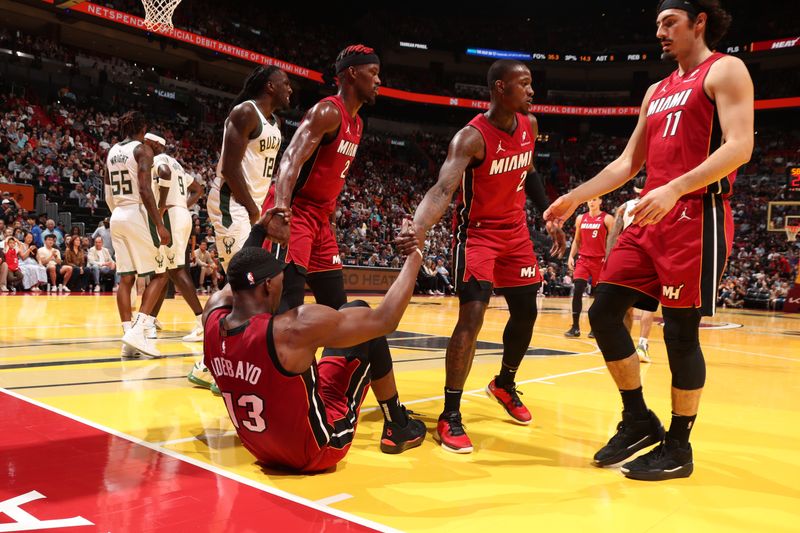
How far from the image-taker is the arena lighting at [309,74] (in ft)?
70.3

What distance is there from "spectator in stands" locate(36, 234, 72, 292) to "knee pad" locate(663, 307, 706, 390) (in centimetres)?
1289

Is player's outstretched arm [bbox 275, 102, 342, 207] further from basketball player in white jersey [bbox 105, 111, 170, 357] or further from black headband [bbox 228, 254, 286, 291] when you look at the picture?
basketball player in white jersey [bbox 105, 111, 170, 357]

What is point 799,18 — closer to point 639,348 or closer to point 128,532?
point 639,348

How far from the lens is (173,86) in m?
26.6

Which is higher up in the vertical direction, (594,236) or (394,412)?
(594,236)

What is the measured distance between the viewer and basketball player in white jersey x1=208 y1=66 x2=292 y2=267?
414 centimetres

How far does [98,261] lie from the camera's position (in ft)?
45.3

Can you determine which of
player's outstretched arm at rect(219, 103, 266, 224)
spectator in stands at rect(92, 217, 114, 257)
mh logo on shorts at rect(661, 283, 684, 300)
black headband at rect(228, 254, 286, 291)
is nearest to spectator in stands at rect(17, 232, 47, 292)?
spectator in stands at rect(92, 217, 114, 257)

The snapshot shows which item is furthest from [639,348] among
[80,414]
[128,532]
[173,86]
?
[173,86]

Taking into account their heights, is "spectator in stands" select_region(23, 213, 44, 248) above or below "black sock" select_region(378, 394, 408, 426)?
above

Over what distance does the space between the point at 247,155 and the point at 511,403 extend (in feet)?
8.59

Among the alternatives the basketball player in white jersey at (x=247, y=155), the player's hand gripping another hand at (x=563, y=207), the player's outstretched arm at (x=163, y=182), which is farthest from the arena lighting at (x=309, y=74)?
the player's hand gripping another hand at (x=563, y=207)

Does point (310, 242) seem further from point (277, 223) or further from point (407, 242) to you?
point (407, 242)

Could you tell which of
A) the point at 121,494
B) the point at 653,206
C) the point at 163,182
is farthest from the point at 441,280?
the point at 121,494
